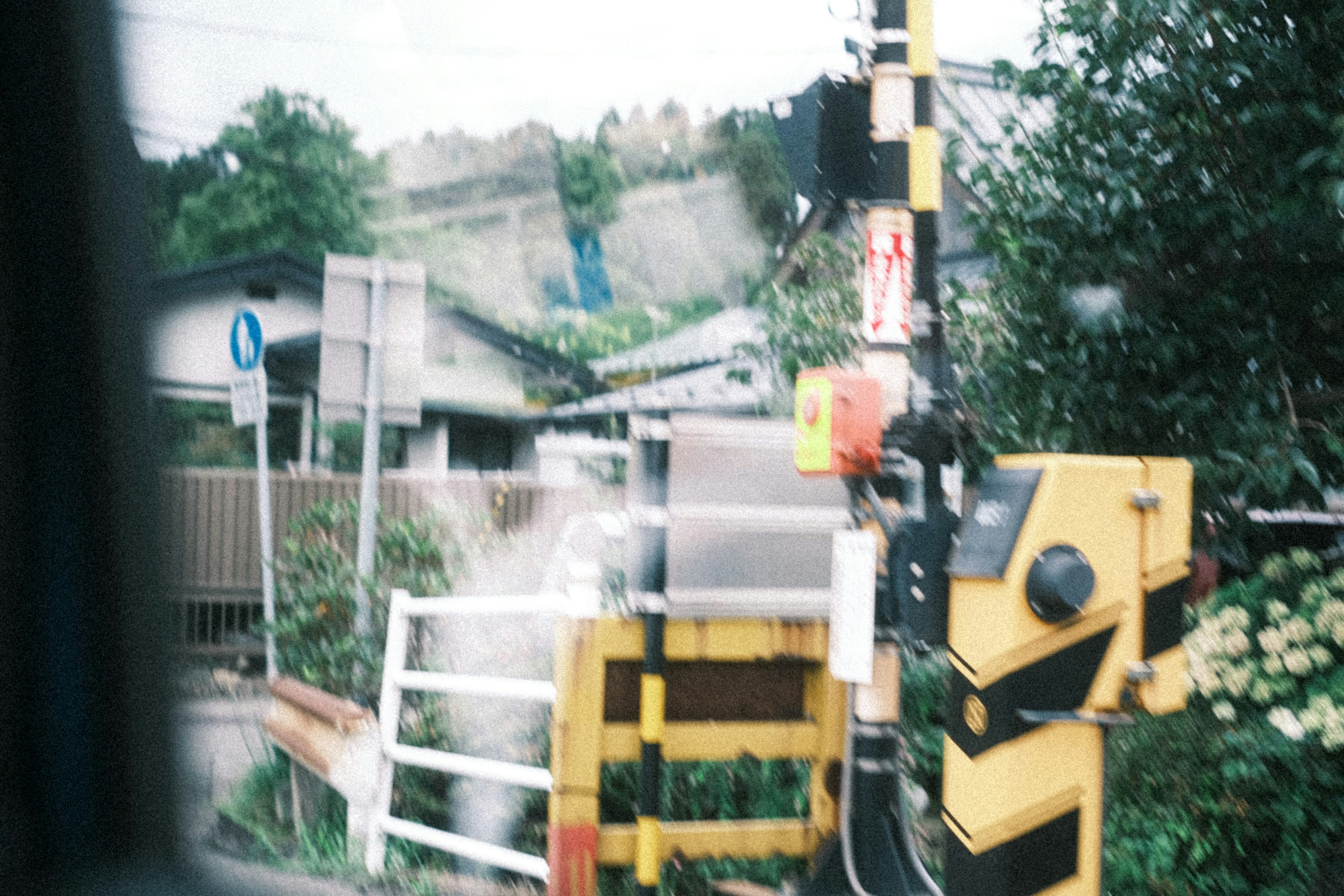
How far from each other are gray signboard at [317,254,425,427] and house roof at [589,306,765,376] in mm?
4498

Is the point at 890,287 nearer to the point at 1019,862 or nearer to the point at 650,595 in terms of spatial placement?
the point at 650,595

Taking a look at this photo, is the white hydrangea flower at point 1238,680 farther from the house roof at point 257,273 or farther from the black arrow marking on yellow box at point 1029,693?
the house roof at point 257,273

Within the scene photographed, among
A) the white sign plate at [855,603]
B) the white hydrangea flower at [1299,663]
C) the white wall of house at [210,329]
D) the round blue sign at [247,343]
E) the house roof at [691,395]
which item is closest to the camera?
the white sign plate at [855,603]

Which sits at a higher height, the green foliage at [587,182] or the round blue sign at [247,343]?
the green foliage at [587,182]

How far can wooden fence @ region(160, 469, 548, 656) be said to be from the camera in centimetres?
664

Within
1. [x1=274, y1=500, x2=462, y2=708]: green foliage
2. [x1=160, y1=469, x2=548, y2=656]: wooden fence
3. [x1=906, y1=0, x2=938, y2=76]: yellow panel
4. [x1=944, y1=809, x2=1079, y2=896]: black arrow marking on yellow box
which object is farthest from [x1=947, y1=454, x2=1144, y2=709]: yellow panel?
[x1=160, y1=469, x2=548, y2=656]: wooden fence

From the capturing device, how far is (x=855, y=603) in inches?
102

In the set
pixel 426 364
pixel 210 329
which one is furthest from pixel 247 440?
pixel 210 329

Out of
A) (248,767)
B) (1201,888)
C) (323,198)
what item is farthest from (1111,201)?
(323,198)

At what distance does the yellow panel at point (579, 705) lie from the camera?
2.91 meters

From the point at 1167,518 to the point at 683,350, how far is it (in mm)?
9740

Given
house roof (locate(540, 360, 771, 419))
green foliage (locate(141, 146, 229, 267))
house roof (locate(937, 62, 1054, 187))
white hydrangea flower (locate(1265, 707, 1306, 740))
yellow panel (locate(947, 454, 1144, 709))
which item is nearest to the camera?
yellow panel (locate(947, 454, 1144, 709))

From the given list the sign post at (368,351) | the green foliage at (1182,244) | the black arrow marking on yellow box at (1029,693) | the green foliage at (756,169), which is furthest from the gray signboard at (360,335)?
the black arrow marking on yellow box at (1029,693)

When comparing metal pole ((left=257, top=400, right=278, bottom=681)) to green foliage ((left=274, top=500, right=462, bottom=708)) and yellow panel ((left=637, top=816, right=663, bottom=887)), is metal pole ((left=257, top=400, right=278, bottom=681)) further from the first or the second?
yellow panel ((left=637, top=816, right=663, bottom=887))
